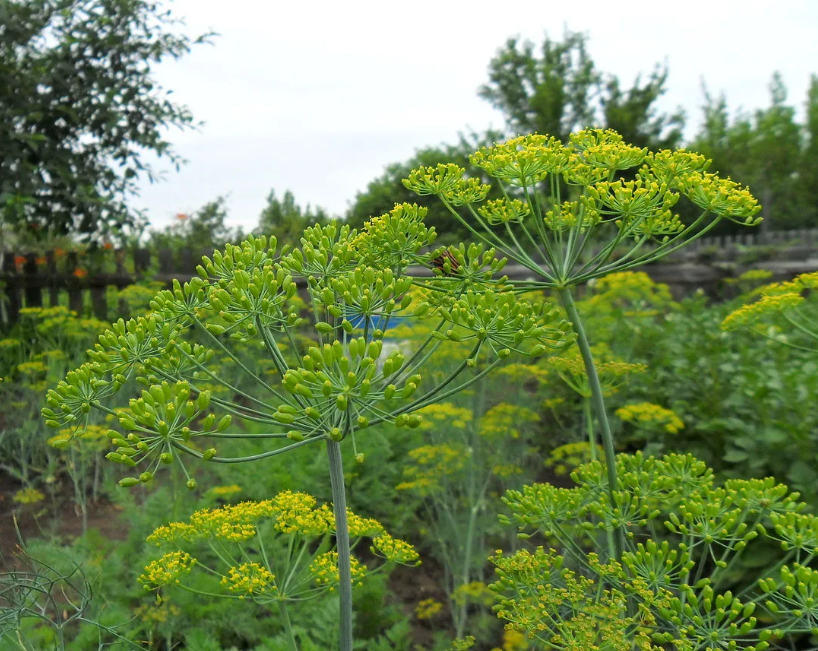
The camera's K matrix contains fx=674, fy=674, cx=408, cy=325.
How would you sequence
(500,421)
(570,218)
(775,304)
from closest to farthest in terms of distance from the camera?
1. (570,218)
2. (775,304)
3. (500,421)

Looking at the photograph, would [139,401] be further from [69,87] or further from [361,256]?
[69,87]

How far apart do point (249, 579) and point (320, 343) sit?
75cm

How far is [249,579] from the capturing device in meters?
1.72

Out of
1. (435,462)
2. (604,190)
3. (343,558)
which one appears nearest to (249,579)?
(343,558)

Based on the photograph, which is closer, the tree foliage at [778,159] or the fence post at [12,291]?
the fence post at [12,291]

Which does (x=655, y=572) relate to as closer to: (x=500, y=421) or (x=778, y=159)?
(x=500, y=421)

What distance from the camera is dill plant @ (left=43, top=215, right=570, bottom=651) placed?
112 centimetres

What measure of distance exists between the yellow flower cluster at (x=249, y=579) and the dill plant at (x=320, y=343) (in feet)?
1.54

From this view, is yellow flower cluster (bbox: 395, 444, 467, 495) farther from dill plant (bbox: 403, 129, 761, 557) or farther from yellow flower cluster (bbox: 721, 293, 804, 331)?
dill plant (bbox: 403, 129, 761, 557)

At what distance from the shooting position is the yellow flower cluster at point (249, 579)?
1716 mm

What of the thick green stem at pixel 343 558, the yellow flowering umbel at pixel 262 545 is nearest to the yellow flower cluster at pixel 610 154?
the thick green stem at pixel 343 558

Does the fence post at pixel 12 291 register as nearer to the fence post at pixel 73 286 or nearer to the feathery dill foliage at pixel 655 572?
the fence post at pixel 73 286

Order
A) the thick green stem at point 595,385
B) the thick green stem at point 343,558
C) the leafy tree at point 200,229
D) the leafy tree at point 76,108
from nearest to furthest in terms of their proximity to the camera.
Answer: the thick green stem at point 343,558 < the thick green stem at point 595,385 < the leafy tree at point 76,108 < the leafy tree at point 200,229

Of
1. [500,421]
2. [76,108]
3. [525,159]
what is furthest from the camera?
[76,108]
